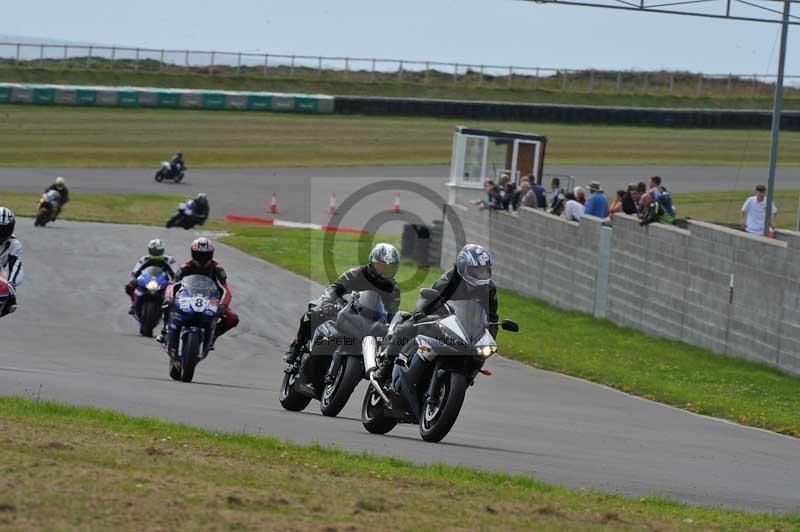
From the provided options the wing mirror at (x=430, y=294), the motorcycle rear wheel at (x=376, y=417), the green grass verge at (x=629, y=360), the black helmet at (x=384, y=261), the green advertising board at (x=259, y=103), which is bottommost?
the green grass verge at (x=629, y=360)

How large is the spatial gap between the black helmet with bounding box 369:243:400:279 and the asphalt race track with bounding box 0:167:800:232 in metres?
34.1

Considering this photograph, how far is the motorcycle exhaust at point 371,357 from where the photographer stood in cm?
1216

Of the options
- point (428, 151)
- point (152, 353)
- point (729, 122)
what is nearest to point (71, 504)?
point (152, 353)

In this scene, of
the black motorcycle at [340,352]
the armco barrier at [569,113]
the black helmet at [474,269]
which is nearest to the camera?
the black helmet at [474,269]

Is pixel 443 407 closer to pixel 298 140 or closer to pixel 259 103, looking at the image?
pixel 298 140

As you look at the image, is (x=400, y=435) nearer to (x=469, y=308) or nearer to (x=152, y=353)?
(x=469, y=308)

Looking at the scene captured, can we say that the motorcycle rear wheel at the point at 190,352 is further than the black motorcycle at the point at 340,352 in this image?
Yes

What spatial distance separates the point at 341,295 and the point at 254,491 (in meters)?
5.82

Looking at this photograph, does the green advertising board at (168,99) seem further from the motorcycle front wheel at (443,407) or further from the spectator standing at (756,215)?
the motorcycle front wheel at (443,407)

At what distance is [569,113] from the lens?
2749 inches

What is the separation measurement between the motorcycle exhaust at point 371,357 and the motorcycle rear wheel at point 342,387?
20 cm

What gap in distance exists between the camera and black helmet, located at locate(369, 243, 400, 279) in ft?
42.0

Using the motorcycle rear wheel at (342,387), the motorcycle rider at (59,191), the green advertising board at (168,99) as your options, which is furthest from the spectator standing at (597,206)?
the green advertising board at (168,99)

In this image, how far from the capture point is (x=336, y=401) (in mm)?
13305
